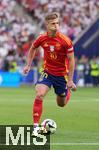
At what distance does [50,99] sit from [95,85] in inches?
491

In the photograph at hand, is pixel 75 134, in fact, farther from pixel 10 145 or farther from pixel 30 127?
pixel 10 145

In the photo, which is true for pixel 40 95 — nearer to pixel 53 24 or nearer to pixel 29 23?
pixel 53 24

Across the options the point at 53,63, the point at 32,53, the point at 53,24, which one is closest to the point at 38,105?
the point at 53,63

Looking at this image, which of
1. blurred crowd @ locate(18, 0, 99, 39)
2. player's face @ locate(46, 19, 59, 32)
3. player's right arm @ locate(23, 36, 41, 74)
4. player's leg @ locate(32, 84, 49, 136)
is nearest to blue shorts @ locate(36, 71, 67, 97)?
player's leg @ locate(32, 84, 49, 136)

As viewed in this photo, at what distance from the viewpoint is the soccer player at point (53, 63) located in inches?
485

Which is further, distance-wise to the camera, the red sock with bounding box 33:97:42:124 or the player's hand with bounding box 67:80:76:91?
the player's hand with bounding box 67:80:76:91

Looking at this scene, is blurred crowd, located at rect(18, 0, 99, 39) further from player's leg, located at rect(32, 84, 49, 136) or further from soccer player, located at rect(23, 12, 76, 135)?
player's leg, located at rect(32, 84, 49, 136)

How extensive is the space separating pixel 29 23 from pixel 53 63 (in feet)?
82.8

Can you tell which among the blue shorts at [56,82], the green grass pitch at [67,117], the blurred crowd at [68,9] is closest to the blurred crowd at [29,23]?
the blurred crowd at [68,9]

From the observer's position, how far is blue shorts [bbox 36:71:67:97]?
1277 centimetres

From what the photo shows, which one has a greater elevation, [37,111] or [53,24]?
[53,24]

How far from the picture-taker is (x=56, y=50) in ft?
41.8

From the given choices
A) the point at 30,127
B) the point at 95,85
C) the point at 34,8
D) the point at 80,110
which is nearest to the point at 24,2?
the point at 34,8

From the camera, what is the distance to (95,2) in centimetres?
3903
